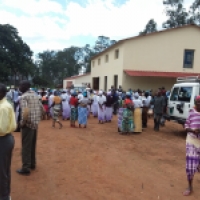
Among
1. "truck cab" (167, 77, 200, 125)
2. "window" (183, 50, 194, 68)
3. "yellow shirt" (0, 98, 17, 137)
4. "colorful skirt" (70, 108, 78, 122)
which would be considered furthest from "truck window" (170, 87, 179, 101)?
"window" (183, 50, 194, 68)

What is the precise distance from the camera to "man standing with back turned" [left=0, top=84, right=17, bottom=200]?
3.25 metres

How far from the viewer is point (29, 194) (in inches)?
157

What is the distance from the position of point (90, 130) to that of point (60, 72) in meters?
51.9

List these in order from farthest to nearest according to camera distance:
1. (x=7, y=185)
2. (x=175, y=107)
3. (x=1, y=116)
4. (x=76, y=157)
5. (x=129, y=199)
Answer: (x=175, y=107) < (x=76, y=157) < (x=129, y=199) < (x=7, y=185) < (x=1, y=116)

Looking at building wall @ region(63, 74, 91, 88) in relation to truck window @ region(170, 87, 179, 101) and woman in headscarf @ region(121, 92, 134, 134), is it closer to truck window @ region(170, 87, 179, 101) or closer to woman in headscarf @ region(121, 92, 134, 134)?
truck window @ region(170, 87, 179, 101)

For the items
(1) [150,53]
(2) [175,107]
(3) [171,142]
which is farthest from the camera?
(1) [150,53]

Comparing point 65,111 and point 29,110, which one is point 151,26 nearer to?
point 65,111

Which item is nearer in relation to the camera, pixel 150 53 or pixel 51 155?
pixel 51 155

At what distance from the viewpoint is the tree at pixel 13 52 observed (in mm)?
32338

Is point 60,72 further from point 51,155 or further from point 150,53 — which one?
point 51,155

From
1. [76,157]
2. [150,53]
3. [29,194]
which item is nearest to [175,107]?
[76,157]

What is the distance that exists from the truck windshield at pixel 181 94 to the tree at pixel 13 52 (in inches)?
1011

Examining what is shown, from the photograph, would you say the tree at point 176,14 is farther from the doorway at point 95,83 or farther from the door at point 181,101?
the door at point 181,101

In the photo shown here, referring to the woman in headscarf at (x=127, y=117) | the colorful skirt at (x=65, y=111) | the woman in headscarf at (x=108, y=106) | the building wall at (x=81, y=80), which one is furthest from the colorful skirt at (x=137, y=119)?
Result: the building wall at (x=81, y=80)
